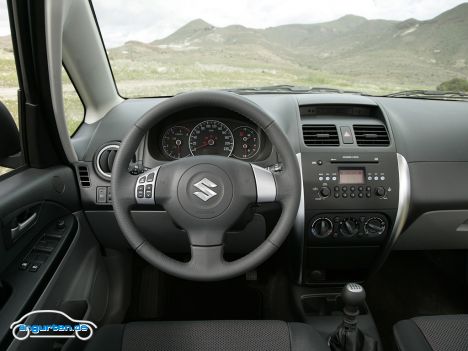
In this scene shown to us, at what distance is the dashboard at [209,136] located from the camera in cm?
212

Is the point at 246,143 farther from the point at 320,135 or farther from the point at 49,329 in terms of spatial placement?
the point at 49,329

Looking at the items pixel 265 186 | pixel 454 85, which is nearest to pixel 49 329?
pixel 265 186

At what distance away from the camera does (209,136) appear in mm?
2125

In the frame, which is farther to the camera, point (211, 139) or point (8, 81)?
point (211, 139)

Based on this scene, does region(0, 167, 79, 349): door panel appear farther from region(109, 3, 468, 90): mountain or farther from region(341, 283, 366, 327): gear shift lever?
region(341, 283, 366, 327): gear shift lever

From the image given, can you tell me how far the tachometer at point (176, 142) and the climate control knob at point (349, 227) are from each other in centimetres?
81

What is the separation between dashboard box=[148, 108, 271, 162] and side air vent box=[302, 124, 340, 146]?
18cm

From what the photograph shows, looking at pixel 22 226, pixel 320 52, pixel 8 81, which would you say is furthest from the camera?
pixel 320 52

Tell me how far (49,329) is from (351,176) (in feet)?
4.58

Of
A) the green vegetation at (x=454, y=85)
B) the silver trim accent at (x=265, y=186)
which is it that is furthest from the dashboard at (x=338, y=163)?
the silver trim accent at (x=265, y=186)

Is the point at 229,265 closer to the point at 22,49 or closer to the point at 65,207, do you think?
the point at 65,207

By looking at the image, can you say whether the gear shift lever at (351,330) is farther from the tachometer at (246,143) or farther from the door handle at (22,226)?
the door handle at (22,226)

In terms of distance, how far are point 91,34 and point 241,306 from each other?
1.74m

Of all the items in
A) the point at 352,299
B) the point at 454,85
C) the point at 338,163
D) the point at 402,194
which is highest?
the point at 454,85
